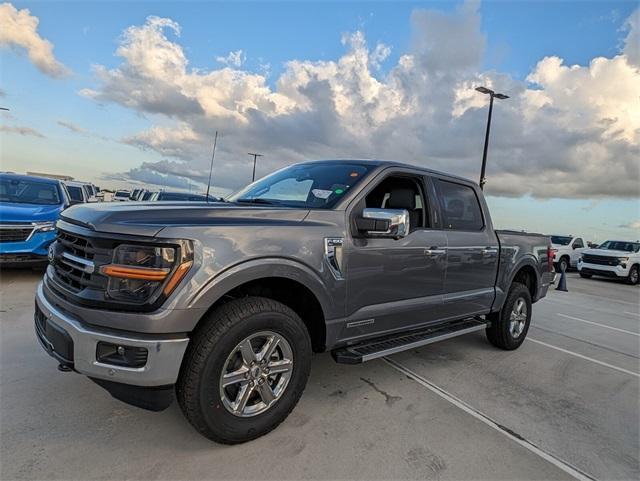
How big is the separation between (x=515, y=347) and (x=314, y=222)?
3736 mm

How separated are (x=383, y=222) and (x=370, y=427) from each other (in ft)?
4.87

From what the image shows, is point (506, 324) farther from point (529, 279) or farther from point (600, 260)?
point (600, 260)

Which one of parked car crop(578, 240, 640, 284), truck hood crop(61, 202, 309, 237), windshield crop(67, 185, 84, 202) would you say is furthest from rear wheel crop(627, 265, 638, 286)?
windshield crop(67, 185, 84, 202)

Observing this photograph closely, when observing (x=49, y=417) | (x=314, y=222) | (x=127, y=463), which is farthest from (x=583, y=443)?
(x=49, y=417)

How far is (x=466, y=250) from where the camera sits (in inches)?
168

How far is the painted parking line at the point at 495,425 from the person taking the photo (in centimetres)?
271

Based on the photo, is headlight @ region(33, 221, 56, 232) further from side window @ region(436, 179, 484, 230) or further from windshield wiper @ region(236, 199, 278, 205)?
side window @ region(436, 179, 484, 230)

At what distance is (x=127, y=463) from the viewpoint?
241cm

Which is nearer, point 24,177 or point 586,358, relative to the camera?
point 586,358

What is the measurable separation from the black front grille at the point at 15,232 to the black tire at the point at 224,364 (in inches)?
235

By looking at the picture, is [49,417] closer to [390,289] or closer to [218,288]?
[218,288]

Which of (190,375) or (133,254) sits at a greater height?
(133,254)

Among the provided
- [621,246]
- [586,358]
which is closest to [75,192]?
[586,358]

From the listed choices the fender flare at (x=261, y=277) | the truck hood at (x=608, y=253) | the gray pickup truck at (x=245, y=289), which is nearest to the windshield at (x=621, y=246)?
the truck hood at (x=608, y=253)
